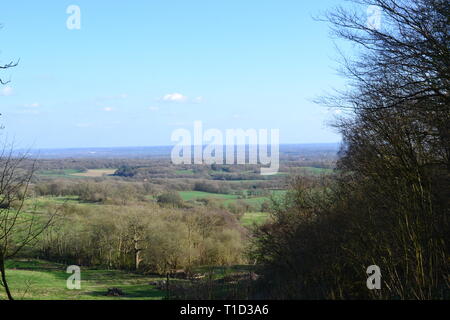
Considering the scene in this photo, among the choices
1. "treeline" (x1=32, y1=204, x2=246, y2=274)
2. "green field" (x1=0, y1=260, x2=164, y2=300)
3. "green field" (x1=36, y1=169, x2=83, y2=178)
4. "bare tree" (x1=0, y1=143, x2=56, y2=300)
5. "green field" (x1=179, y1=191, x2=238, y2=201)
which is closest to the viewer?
"bare tree" (x1=0, y1=143, x2=56, y2=300)

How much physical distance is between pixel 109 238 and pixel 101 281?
6.65 m

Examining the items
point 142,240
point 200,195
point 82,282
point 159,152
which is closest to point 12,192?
point 82,282

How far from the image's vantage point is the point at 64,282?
1366 inches

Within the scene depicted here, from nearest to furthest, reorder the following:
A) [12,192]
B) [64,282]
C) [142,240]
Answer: [12,192] < [64,282] < [142,240]

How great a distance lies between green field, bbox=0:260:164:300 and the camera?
27.8 meters

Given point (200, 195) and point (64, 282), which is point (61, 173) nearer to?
point (200, 195)

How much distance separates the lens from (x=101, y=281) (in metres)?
34.6

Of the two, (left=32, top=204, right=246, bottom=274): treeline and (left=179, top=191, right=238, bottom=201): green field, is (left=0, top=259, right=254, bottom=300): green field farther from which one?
(left=179, top=191, right=238, bottom=201): green field

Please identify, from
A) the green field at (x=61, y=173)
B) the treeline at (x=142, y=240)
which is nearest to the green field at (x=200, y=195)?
the treeline at (x=142, y=240)

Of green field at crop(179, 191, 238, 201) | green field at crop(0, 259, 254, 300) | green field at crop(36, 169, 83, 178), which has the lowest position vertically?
green field at crop(0, 259, 254, 300)

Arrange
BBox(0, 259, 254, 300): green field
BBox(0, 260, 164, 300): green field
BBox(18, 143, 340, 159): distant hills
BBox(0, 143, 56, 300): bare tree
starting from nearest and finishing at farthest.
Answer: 1. BBox(0, 143, 56, 300): bare tree
2. BBox(0, 259, 254, 300): green field
3. BBox(0, 260, 164, 300): green field
4. BBox(18, 143, 340, 159): distant hills

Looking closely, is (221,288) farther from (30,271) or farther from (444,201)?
(30,271)

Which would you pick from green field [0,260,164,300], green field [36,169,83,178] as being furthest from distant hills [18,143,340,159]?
green field [0,260,164,300]
